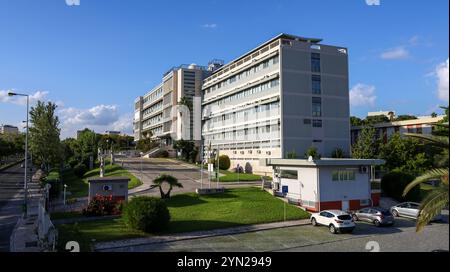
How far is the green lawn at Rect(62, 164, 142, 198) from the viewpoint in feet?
149

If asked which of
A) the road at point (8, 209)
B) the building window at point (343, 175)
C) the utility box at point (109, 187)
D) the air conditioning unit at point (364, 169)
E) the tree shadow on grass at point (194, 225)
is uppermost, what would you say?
the air conditioning unit at point (364, 169)

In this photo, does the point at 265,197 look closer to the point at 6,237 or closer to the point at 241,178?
the point at 241,178

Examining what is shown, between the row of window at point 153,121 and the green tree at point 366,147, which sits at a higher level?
the row of window at point 153,121

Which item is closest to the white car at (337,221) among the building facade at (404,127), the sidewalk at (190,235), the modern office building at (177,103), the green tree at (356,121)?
the sidewalk at (190,235)

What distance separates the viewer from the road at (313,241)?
20266 millimetres

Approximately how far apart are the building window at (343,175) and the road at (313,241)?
7124mm

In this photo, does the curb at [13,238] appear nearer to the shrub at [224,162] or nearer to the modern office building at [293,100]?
the modern office building at [293,100]

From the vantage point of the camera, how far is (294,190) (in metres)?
35.1

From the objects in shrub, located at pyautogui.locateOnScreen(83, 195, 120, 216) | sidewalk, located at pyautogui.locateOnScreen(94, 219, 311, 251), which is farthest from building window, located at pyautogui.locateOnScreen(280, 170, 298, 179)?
shrub, located at pyautogui.locateOnScreen(83, 195, 120, 216)

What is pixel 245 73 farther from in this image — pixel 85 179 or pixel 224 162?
pixel 85 179

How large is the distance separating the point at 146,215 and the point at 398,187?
1096 inches

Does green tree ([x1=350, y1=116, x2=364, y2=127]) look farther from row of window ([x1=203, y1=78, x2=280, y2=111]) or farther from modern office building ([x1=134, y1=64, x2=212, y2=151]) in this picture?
modern office building ([x1=134, y1=64, x2=212, y2=151])
